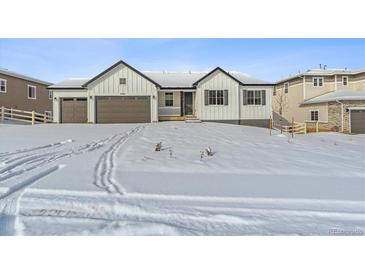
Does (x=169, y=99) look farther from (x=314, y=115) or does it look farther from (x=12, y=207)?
(x=12, y=207)

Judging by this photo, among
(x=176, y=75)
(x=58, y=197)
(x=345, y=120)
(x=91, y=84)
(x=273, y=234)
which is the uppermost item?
(x=176, y=75)

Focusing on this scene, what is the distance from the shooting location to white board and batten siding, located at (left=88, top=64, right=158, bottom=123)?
19.6m

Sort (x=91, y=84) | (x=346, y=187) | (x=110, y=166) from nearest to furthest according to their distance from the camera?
(x=346, y=187) → (x=110, y=166) → (x=91, y=84)

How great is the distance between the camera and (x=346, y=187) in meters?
5.44

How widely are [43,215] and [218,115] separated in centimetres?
1770

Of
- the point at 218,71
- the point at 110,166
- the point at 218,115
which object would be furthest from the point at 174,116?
the point at 110,166

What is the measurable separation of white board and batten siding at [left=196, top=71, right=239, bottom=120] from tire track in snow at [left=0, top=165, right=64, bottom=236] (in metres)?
15.9

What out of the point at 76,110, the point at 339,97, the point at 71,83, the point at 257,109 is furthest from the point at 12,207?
the point at 339,97

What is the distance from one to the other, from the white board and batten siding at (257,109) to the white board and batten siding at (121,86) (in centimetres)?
696

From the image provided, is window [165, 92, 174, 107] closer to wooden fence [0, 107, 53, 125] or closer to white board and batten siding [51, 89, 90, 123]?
white board and batten siding [51, 89, 90, 123]

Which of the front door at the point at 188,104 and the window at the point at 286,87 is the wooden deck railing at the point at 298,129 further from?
the window at the point at 286,87

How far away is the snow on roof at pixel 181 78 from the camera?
845 inches

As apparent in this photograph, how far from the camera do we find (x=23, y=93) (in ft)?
81.9

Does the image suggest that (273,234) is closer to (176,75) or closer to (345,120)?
(176,75)
